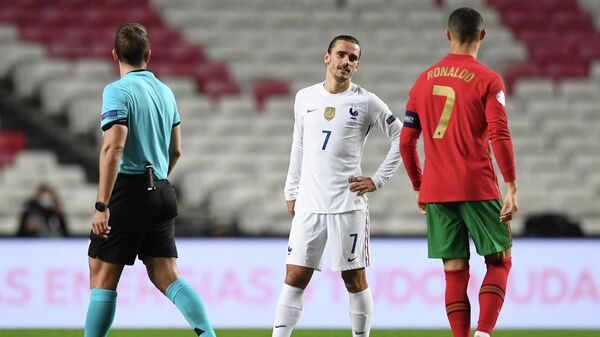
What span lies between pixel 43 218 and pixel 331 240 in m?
4.97

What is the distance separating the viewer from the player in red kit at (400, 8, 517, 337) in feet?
16.4

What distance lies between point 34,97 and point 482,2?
6.00 m

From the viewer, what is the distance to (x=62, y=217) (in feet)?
31.9

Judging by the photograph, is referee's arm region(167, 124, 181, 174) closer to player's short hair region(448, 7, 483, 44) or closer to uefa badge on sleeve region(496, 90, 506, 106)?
player's short hair region(448, 7, 483, 44)

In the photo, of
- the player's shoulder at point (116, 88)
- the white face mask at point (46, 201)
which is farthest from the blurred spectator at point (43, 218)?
the player's shoulder at point (116, 88)

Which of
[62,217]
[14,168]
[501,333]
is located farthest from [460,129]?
[14,168]

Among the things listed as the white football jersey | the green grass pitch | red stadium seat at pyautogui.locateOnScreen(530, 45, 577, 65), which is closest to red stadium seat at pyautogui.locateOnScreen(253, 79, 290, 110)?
red stadium seat at pyautogui.locateOnScreen(530, 45, 577, 65)

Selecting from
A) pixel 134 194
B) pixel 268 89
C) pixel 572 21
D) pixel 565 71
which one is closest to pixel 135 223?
pixel 134 194

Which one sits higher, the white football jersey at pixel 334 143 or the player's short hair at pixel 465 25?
the player's short hair at pixel 465 25

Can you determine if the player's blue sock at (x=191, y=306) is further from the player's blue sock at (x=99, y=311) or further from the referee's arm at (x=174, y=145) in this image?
the referee's arm at (x=174, y=145)

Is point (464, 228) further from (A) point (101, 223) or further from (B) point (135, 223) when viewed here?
(A) point (101, 223)

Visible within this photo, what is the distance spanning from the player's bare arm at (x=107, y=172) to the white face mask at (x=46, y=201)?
515cm

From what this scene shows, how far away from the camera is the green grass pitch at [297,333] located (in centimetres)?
757

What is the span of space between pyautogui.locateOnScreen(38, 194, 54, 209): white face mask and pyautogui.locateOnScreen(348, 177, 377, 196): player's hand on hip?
5033mm
